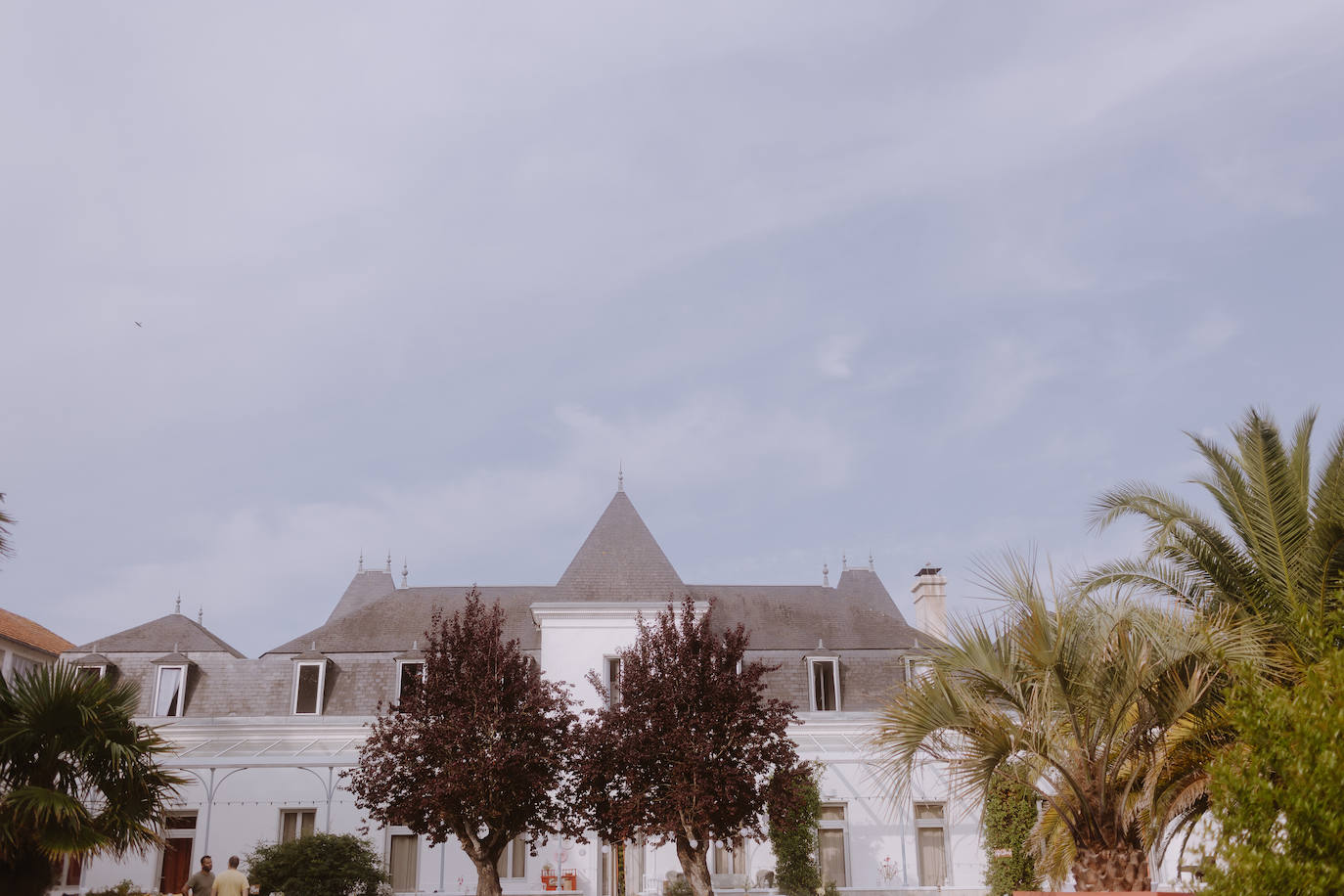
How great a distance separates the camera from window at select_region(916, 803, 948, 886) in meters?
27.4

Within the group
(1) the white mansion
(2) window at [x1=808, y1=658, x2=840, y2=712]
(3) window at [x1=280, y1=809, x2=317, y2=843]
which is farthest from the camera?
(2) window at [x1=808, y1=658, x2=840, y2=712]

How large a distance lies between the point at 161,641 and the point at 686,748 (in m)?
17.4

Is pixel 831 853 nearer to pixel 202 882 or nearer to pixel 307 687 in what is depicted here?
pixel 307 687

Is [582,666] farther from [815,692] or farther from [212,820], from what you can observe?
[212,820]

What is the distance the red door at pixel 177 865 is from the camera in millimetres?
26875

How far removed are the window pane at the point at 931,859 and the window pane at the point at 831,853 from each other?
1.97 metres

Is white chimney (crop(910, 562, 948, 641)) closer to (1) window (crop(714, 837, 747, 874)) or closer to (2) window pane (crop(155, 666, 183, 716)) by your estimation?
(1) window (crop(714, 837, 747, 874))

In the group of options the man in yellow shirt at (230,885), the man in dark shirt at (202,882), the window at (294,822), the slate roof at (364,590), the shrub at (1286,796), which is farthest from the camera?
the slate roof at (364,590)

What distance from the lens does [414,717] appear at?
67.1ft

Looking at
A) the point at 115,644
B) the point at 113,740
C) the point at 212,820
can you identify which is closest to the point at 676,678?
the point at 113,740

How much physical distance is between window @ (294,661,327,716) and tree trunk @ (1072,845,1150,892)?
73.9 feet

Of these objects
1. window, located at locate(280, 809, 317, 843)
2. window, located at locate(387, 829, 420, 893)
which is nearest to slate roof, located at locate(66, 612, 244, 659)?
window, located at locate(280, 809, 317, 843)

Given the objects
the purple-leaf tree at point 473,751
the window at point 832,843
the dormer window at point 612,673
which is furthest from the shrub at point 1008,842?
the purple-leaf tree at point 473,751

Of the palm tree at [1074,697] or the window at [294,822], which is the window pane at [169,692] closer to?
the window at [294,822]
